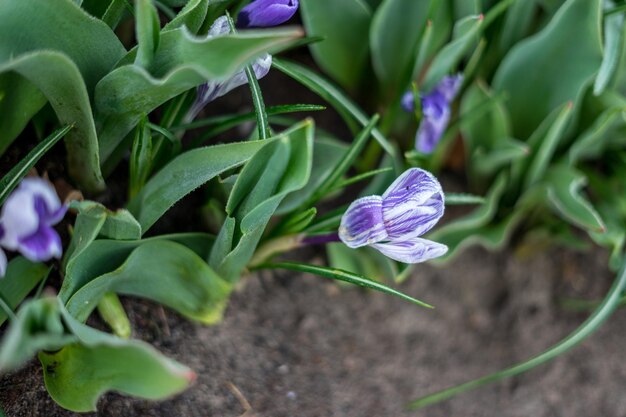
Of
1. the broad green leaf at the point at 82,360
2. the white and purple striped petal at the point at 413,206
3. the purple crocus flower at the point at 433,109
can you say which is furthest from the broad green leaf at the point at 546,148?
the broad green leaf at the point at 82,360

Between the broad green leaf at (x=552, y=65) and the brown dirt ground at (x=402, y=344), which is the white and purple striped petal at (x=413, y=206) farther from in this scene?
the broad green leaf at (x=552, y=65)

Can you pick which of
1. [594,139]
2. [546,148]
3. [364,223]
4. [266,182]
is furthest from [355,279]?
[594,139]

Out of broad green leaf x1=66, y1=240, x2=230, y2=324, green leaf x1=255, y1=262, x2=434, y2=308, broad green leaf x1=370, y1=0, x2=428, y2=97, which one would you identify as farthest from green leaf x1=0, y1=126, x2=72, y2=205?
broad green leaf x1=370, y1=0, x2=428, y2=97

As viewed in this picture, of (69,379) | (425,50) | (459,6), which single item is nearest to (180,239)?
(69,379)

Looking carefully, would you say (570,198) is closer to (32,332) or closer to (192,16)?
(192,16)

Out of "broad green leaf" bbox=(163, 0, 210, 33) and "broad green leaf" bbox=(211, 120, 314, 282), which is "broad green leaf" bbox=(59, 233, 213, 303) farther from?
"broad green leaf" bbox=(163, 0, 210, 33)

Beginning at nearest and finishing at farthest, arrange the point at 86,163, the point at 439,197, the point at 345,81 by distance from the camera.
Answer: the point at 439,197, the point at 86,163, the point at 345,81

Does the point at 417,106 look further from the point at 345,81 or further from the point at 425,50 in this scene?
the point at 345,81
